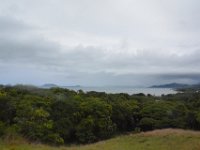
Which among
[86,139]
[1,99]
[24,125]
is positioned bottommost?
[86,139]

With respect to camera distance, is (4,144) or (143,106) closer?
(4,144)

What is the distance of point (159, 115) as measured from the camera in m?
42.2

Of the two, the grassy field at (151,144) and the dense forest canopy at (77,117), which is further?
the dense forest canopy at (77,117)

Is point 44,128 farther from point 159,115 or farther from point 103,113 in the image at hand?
point 159,115

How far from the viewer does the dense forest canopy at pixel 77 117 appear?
29.1 metres

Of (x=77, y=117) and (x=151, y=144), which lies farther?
(x=77, y=117)

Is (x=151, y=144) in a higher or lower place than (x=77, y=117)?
higher

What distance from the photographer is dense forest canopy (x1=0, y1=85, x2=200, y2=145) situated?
29.1m

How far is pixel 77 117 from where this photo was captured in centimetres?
3650

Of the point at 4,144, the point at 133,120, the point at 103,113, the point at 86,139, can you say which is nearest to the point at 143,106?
the point at 133,120

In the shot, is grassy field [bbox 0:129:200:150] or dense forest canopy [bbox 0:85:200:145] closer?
grassy field [bbox 0:129:200:150]

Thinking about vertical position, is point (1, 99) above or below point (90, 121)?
above

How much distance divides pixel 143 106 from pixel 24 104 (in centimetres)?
2028

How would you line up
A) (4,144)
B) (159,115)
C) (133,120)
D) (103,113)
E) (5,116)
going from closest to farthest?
(4,144), (5,116), (103,113), (159,115), (133,120)
